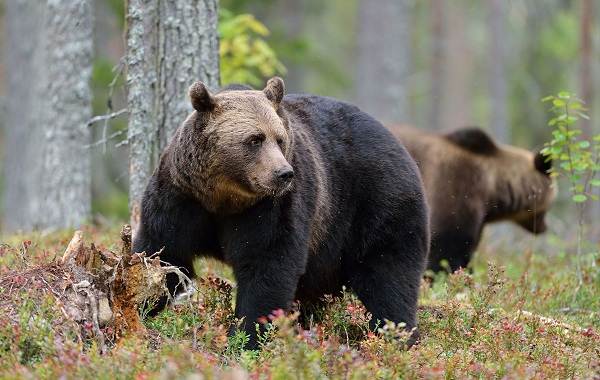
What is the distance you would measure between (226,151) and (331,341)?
1.49 meters

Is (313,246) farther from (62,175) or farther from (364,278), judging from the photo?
(62,175)

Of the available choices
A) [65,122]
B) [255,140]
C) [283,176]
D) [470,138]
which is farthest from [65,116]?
[283,176]

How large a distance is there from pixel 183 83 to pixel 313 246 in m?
2.54

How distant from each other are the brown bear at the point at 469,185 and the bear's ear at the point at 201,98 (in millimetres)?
5717

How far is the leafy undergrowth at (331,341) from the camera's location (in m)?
4.77

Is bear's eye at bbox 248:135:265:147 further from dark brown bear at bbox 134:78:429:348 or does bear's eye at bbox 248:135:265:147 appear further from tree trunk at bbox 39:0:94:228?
tree trunk at bbox 39:0:94:228

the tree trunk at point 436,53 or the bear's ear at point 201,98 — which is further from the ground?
the bear's ear at point 201,98

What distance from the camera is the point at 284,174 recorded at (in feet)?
19.2

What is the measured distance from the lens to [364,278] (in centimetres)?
706

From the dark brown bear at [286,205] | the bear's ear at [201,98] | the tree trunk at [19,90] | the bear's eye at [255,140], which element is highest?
the bear's ear at [201,98]

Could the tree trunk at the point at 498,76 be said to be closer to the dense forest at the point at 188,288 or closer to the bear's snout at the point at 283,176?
the dense forest at the point at 188,288

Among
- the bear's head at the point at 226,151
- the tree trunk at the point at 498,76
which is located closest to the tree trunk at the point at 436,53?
the tree trunk at the point at 498,76

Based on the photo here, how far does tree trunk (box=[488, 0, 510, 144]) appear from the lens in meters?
26.0

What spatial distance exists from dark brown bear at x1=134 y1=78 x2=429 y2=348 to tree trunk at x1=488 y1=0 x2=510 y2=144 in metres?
19.3
